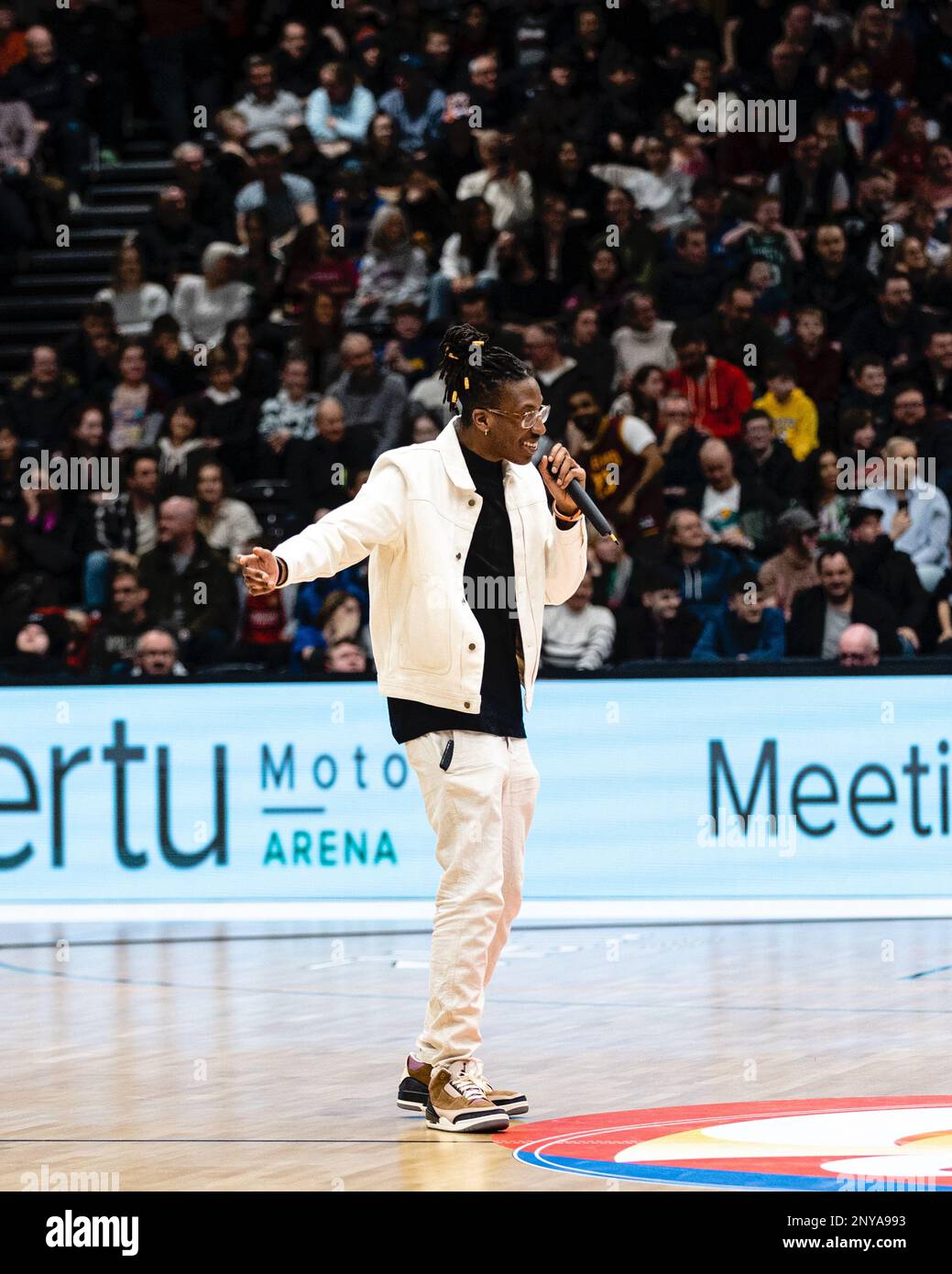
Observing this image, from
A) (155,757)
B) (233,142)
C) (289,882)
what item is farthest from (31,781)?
(233,142)

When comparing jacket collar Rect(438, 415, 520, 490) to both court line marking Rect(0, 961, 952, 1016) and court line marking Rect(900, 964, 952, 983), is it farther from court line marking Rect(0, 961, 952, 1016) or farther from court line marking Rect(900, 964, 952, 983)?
court line marking Rect(900, 964, 952, 983)

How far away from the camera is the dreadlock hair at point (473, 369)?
21.2 ft

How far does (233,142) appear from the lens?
17.5 meters

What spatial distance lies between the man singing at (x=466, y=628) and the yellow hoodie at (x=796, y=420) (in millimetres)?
7669

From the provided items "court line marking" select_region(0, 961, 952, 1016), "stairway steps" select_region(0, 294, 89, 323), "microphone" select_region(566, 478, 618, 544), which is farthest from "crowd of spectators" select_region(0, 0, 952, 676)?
"microphone" select_region(566, 478, 618, 544)

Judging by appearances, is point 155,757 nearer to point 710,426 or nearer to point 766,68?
point 710,426

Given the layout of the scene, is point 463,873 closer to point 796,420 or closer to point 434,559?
point 434,559

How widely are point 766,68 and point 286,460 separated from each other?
4.91 metres

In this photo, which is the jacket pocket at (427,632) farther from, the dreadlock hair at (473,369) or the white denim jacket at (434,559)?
the dreadlock hair at (473,369)

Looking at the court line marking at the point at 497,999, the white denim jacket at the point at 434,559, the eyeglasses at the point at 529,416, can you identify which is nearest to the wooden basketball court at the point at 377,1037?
the court line marking at the point at 497,999

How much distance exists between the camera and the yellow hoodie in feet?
46.3

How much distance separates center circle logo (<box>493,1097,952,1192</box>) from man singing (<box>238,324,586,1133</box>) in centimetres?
38

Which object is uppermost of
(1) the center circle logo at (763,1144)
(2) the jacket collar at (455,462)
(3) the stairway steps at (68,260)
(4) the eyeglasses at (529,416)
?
(3) the stairway steps at (68,260)

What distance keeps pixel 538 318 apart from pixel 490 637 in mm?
9155
